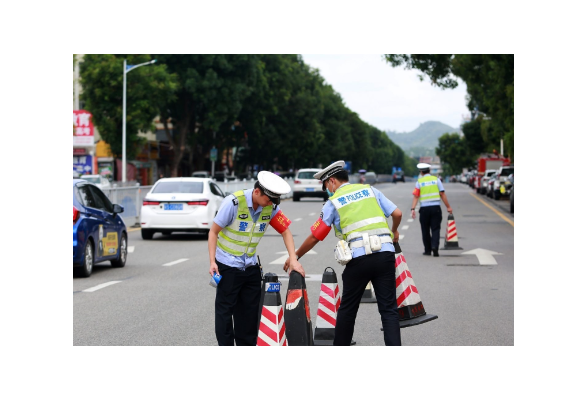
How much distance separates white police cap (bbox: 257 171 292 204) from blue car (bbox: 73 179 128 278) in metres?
6.85

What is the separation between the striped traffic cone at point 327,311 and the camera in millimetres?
7621

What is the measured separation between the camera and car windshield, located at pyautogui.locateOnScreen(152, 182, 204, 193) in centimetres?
2055

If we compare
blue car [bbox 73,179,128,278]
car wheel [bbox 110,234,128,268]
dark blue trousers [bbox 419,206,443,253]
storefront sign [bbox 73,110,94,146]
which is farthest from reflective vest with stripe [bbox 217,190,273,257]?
storefront sign [bbox 73,110,94,146]

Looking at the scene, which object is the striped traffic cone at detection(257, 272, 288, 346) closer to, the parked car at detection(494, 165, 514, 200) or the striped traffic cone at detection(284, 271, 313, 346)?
the striped traffic cone at detection(284, 271, 313, 346)

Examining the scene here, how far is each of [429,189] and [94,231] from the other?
18.5 ft

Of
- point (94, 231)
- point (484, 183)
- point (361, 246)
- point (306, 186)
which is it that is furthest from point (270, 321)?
point (484, 183)

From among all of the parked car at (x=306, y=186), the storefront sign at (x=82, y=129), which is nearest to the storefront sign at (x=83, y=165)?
the storefront sign at (x=82, y=129)

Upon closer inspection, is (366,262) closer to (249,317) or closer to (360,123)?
(249,317)

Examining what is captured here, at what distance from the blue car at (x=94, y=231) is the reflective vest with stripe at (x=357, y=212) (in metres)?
6.91

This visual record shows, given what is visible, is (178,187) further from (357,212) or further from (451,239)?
(357,212)

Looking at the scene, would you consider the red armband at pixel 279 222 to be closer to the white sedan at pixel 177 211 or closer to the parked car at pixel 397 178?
the white sedan at pixel 177 211

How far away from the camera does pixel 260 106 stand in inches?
2406
